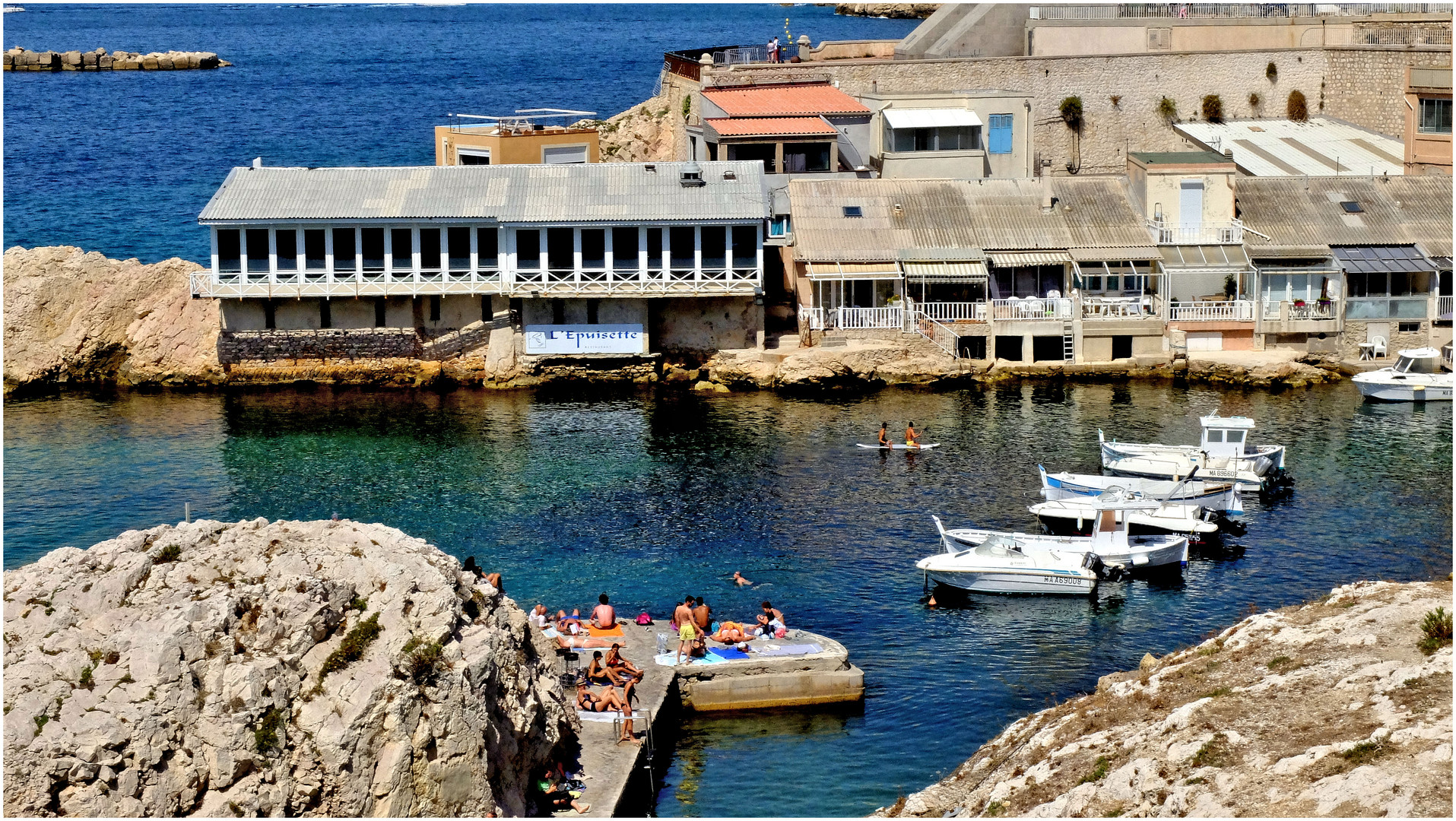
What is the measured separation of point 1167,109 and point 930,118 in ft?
54.2

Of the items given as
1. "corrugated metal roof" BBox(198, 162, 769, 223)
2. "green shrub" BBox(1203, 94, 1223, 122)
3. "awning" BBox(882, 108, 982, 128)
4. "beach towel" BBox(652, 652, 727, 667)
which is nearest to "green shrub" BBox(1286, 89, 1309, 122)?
"green shrub" BBox(1203, 94, 1223, 122)

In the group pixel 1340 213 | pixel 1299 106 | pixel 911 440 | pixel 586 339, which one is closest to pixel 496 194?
pixel 586 339

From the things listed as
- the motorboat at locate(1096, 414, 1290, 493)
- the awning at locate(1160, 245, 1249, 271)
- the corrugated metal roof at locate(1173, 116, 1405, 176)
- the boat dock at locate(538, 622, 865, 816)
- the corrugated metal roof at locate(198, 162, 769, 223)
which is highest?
the corrugated metal roof at locate(1173, 116, 1405, 176)

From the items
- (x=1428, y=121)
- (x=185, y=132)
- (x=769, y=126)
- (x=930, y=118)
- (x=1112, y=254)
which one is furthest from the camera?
(x=185, y=132)

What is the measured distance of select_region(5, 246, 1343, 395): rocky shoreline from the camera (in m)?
67.9

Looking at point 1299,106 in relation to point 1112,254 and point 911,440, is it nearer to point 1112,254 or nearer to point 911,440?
point 1112,254

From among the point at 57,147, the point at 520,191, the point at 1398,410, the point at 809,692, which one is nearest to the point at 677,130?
the point at 520,191

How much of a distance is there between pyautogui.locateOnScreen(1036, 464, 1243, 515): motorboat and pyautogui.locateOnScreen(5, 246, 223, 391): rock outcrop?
109 feet

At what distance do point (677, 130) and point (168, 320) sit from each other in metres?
29.4

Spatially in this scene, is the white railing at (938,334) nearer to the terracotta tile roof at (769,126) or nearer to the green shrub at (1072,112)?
the terracotta tile roof at (769,126)

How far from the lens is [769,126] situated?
3063 inches

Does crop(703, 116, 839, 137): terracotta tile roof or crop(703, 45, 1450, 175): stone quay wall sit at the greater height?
crop(703, 45, 1450, 175): stone quay wall

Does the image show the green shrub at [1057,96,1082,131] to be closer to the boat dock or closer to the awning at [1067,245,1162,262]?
the awning at [1067,245,1162,262]

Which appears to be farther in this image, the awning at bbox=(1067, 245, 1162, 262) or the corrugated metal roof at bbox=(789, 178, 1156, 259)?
the corrugated metal roof at bbox=(789, 178, 1156, 259)
